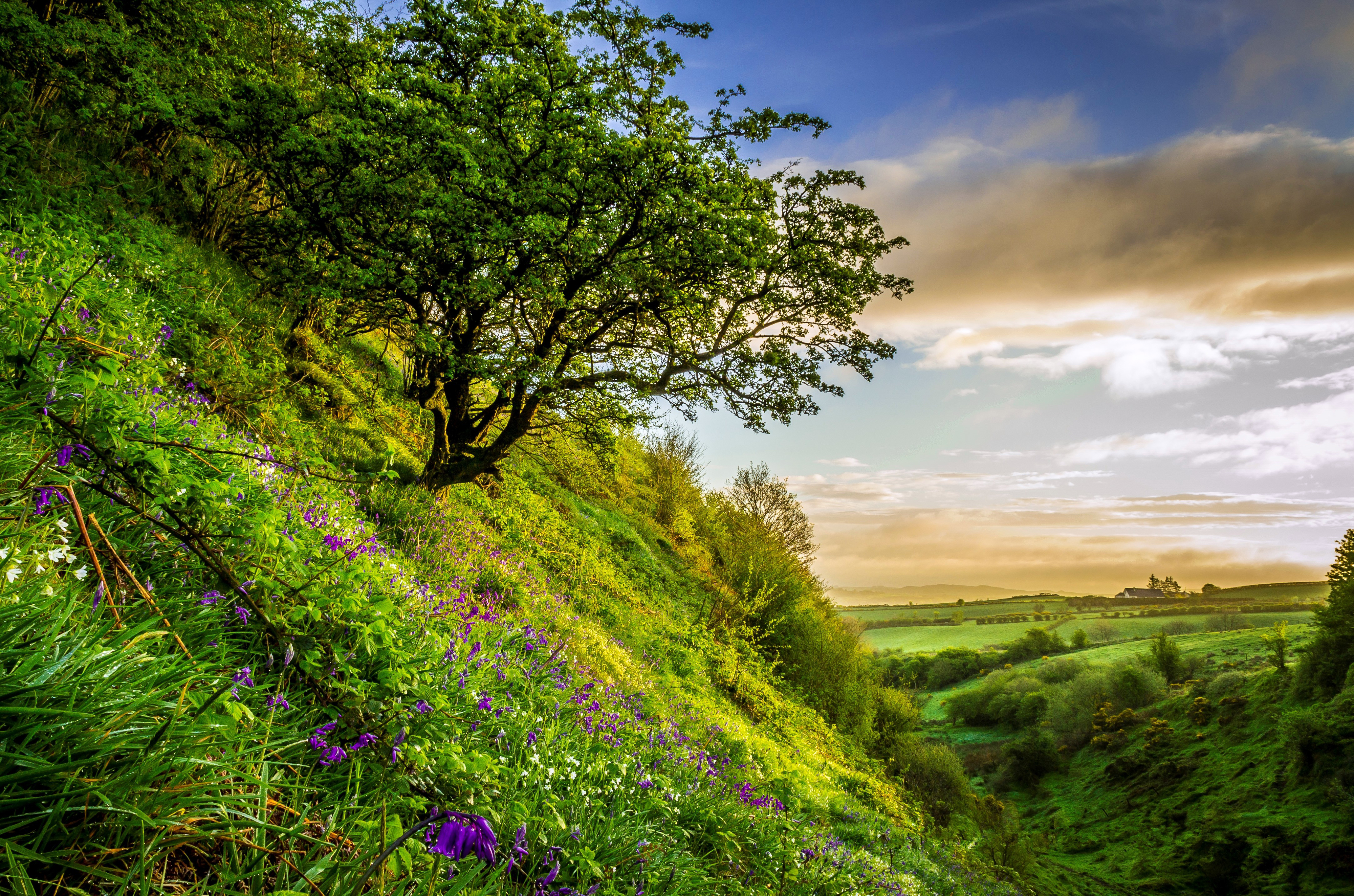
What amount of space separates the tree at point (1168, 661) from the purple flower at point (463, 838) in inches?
3680

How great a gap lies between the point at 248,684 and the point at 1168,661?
96672 millimetres

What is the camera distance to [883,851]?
812 cm

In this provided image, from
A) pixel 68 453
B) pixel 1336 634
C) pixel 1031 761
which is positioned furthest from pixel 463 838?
pixel 1031 761

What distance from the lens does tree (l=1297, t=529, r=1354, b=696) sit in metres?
37.1

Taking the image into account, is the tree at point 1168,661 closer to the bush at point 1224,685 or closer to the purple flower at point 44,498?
the bush at point 1224,685

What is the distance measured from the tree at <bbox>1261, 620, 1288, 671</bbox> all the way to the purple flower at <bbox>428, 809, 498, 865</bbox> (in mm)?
71236

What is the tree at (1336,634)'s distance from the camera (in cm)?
3706

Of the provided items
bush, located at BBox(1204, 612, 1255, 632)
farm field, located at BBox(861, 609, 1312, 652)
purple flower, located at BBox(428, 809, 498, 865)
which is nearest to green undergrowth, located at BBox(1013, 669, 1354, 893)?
purple flower, located at BBox(428, 809, 498, 865)

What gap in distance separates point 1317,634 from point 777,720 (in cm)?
5303

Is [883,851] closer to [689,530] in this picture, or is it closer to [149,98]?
[149,98]

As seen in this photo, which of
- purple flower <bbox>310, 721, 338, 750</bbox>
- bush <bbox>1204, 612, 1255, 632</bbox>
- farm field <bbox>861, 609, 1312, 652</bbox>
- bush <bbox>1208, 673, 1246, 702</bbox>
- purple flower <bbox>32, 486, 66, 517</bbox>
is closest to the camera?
purple flower <bbox>32, 486, 66, 517</bbox>

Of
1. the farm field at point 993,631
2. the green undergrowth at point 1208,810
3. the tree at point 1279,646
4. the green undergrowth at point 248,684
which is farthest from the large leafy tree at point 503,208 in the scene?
the farm field at point 993,631

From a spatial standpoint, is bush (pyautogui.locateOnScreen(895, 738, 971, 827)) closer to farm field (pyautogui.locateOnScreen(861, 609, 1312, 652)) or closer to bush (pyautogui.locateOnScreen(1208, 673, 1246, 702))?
bush (pyautogui.locateOnScreen(1208, 673, 1246, 702))

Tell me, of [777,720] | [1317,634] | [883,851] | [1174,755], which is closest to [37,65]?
[883,851]
